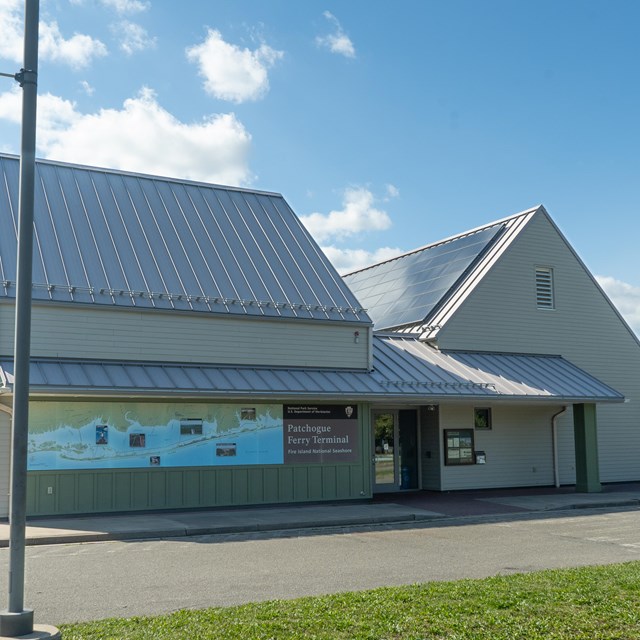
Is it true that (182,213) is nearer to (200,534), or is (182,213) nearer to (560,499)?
(200,534)

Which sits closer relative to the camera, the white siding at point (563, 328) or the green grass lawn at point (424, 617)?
the green grass lawn at point (424, 617)

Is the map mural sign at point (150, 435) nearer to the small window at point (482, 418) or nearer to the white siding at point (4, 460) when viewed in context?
the white siding at point (4, 460)

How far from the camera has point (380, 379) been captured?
21.4m

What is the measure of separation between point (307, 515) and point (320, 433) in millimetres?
3020

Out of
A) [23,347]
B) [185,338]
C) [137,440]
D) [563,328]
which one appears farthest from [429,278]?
[23,347]

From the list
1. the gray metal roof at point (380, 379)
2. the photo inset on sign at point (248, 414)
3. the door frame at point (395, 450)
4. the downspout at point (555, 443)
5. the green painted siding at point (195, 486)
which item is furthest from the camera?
the downspout at point (555, 443)

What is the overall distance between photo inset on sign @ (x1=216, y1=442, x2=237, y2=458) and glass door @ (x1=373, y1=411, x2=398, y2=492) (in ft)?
18.8

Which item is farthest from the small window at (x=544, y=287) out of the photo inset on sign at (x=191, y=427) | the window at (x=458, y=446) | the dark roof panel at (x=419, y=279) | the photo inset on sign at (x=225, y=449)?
the photo inset on sign at (x=191, y=427)

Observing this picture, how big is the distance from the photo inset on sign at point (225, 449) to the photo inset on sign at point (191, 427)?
1.91ft

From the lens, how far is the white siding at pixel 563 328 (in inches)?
1012

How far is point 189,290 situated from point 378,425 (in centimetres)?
737

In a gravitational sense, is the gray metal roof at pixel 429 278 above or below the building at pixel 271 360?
above

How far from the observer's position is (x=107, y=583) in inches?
415

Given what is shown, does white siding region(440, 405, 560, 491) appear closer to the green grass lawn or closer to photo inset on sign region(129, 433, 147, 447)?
photo inset on sign region(129, 433, 147, 447)
